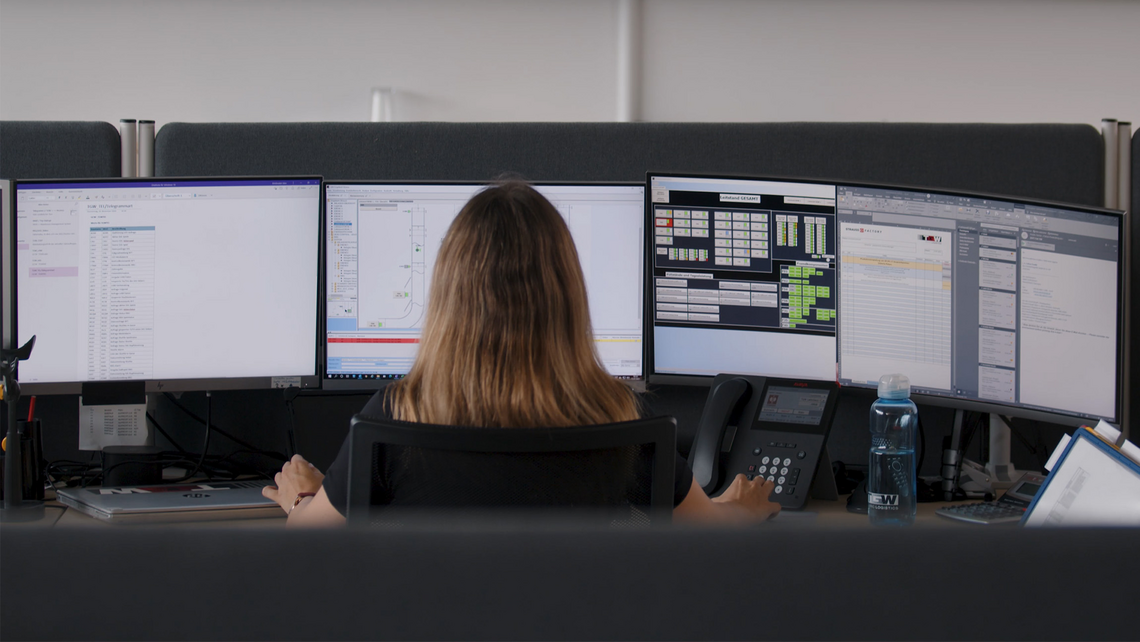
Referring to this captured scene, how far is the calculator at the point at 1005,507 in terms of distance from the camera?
118 centimetres

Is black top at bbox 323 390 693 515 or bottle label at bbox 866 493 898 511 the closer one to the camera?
black top at bbox 323 390 693 515

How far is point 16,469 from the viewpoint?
46.7 inches

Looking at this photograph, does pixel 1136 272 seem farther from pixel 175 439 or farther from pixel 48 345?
pixel 48 345

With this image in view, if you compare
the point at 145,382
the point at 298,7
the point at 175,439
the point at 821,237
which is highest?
the point at 298,7

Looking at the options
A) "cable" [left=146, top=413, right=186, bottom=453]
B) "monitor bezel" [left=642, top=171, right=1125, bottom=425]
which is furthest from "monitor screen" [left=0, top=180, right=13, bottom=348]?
"monitor bezel" [left=642, top=171, right=1125, bottom=425]

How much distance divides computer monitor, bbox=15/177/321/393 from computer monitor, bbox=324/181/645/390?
0.05m

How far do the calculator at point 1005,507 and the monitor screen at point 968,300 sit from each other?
14cm

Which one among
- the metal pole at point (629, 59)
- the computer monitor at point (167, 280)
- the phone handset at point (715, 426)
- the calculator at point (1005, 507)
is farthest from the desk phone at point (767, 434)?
the metal pole at point (629, 59)

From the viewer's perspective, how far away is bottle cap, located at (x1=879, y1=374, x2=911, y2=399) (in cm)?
135

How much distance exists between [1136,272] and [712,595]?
164 cm

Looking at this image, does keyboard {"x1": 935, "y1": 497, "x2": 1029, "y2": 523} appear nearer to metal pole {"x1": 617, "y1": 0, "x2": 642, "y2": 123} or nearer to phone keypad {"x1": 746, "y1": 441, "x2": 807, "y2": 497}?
phone keypad {"x1": 746, "y1": 441, "x2": 807, "y2": 497}

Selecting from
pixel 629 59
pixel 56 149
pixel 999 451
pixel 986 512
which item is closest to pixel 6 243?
pixel 56 149

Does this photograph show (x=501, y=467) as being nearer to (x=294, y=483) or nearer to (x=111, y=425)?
(x=294, y=483)

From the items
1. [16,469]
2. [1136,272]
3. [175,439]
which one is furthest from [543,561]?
[1136,272]
